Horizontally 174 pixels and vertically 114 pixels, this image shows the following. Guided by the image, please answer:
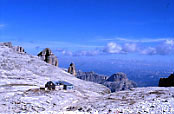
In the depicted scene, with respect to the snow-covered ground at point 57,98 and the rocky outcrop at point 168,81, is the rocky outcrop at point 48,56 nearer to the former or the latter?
the snow-covered ground at point 57,98

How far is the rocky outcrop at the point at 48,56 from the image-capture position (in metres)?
149

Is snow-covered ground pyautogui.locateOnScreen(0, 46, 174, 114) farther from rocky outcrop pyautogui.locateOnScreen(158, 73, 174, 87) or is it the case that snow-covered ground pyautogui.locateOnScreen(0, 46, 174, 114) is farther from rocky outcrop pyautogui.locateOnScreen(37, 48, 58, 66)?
rocky outcrop pyautogui.locateOnScreen(37, 48, 58, 66)

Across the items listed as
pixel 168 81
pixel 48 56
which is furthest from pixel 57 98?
pixel 48 56

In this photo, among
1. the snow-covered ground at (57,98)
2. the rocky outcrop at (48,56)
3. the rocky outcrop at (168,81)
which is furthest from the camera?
the rocky outcrop at (48,56)

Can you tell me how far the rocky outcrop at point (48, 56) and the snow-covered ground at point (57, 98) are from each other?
37.7 m

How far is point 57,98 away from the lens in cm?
5150

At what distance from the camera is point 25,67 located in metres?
97.4

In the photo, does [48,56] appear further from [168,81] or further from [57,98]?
[57,98]

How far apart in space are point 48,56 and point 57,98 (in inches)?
4015

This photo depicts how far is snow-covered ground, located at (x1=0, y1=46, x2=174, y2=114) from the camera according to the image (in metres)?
35.5

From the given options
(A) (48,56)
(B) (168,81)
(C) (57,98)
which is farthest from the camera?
(A) (48,56)

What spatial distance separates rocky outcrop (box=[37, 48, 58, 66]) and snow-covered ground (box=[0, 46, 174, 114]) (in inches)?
1483

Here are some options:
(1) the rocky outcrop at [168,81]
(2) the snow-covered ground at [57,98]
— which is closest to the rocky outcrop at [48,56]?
(2) the snow-covered ground at [57,98]

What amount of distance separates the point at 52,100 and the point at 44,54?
106837mm
